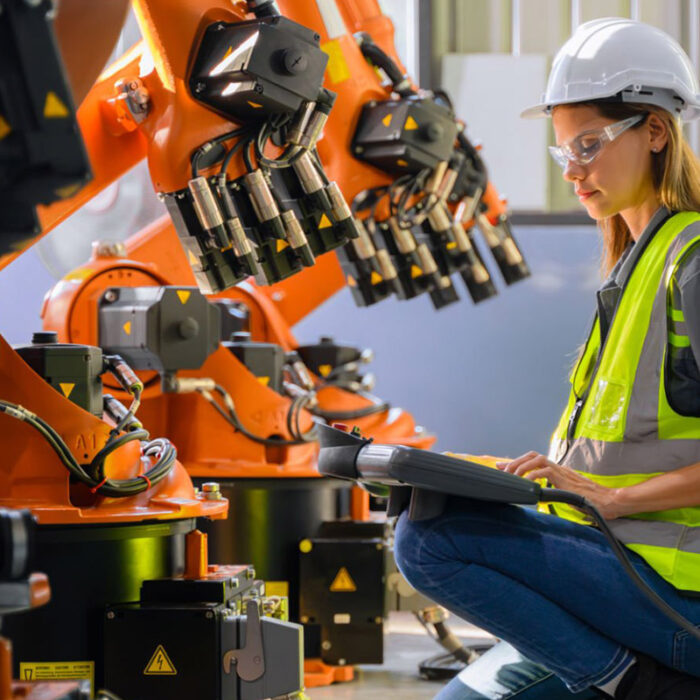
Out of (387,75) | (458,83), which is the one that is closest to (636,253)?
(387,75)

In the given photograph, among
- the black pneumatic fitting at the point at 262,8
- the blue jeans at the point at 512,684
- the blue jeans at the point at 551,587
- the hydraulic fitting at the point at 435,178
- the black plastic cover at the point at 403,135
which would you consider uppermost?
the black pneumatic fitting at the point at 262,8

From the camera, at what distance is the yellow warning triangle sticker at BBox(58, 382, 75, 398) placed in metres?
2.60

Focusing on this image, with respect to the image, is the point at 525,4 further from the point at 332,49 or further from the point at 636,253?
the point at 636,253

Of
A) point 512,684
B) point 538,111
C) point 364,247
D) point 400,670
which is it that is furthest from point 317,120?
point 400,670

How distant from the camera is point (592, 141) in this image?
2.21 meters

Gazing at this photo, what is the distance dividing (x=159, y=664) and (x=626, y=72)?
1.41 m

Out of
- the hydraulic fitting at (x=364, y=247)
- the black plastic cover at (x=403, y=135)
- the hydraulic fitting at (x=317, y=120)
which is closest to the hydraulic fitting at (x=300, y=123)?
the hydraulic fitting at (x=317, y=120)

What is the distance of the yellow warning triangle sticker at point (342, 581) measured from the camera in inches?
140

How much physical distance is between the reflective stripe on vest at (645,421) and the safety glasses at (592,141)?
0.18m

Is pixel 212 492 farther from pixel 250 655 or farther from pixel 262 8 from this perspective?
pixel 262 8

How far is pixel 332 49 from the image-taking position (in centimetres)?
366

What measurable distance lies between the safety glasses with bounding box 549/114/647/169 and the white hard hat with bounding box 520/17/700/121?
6 cm

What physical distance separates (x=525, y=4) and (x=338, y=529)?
12.0ft

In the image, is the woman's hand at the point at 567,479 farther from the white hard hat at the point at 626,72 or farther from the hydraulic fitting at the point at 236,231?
the hydraulic fitting at the point at 236,231
